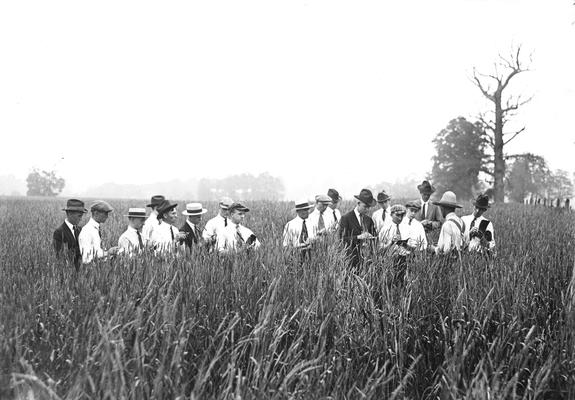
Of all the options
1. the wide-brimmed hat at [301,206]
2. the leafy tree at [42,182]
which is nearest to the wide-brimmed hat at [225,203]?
the wide-brimmed hat at [301,206]

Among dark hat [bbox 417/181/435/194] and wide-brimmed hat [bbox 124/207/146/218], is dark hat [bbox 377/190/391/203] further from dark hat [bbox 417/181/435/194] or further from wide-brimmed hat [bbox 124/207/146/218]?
wide-brimmed hat [bbox 124/207/146/218]

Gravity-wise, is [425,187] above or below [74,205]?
above

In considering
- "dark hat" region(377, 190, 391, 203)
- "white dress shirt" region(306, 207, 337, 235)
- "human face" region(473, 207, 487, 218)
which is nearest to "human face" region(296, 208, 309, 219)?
"white dress shirt" region(306, 207, 337, 235)

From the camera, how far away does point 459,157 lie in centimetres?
3794

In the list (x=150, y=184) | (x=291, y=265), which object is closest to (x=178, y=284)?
(x=291, y=265)

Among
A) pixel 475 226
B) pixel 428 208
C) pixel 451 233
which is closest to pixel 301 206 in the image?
pixel 451 233

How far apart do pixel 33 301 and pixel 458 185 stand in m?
39.8

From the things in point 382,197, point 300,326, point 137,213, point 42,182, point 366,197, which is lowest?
point 42,182

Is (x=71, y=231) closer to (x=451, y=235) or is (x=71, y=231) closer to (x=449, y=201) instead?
(x=451, y=235)

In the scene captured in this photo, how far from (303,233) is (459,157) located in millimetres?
35077

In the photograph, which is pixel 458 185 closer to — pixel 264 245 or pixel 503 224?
pixel 503 224

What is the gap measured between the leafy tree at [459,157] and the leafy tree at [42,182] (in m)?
68.2

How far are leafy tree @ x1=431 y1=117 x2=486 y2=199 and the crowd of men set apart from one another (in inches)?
1285

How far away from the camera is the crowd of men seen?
4.45 m
